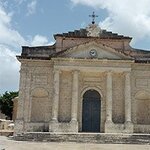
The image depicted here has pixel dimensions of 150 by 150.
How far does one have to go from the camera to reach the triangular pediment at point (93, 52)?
26969 millimetres

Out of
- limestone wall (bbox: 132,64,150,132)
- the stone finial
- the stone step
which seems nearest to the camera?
the stone step

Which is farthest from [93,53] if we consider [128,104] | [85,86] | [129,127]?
[129,127]

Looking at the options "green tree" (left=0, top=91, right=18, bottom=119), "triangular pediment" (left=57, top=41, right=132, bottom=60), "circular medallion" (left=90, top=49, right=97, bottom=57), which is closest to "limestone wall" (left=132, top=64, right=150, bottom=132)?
"triangular pediment" (left=57, top=41, right=132, bottom=60)

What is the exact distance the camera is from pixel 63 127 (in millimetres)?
25750

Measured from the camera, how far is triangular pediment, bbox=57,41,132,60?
1062 inches

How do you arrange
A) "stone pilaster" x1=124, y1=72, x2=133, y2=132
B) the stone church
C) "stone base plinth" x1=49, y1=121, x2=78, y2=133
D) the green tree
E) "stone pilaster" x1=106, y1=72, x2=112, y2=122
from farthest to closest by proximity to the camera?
the green tree → the stone church → "stone pilaster" x1=106, y1=72, x2=112, y2=122 → "stone pilaster" x1=124, y1=72, x2=133, y2=132 → "stone base plinth" x1=49, y1=121, x2=78, y2=133

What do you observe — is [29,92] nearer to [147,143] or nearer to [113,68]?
[113,68]

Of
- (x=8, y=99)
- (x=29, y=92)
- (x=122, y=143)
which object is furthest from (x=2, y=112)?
(x=122, y=143)

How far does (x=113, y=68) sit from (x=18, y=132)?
29.4ft

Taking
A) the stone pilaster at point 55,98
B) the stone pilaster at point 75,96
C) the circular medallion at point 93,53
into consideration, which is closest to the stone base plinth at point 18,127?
the stone pilaster at point 55,98

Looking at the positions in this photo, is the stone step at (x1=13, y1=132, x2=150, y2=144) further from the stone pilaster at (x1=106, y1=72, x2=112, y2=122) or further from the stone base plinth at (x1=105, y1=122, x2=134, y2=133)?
the stone pilaster at (x1=106, y1=72, x2=112, y2=122)

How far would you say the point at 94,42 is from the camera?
27203mm

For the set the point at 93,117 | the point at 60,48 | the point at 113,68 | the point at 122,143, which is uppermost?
the point at 60,48

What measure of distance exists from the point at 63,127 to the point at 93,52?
645cm
